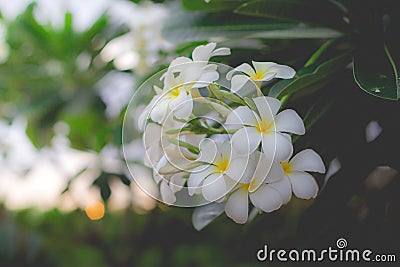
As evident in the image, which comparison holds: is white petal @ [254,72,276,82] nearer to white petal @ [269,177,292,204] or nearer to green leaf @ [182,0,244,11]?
white petal @ [269,177,292,204]

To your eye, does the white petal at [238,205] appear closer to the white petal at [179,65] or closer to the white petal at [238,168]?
the white petal at [238,168]

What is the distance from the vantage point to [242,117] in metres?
0.39

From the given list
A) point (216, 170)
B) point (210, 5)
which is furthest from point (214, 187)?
point (210, 5)

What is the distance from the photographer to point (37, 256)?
1.71 metres

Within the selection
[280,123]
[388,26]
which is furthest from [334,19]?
[280,123]

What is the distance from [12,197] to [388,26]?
1.46 metres

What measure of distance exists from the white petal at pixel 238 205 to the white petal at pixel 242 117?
5 centimetres

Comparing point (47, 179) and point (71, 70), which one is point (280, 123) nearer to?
point (71, 70)

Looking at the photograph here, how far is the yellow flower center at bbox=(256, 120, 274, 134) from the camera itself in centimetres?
38

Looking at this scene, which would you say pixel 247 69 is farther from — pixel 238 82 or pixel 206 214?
pixel 206 214

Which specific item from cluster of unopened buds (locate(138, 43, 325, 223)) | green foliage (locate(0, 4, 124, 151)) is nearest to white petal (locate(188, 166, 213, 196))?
cluster of unopened buds (locate(138, 43, 325, 223))

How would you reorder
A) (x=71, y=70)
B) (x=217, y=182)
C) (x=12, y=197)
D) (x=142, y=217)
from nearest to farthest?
(x=217, y=182), (x=71, y=70), (x=142, y=217), (x=12, y=197)

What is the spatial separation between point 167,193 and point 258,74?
0.13 metres

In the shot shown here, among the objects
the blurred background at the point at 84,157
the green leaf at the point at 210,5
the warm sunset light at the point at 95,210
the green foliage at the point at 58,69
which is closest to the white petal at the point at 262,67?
the green leaf at the point at 210,5
